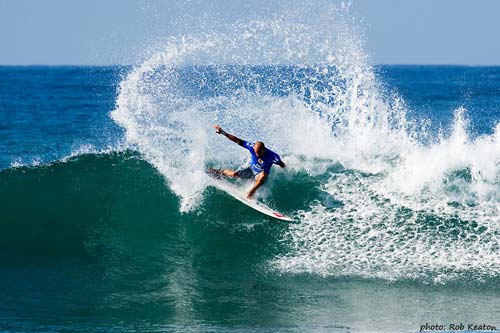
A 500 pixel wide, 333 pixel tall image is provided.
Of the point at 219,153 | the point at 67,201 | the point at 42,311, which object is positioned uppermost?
the point at 219,153

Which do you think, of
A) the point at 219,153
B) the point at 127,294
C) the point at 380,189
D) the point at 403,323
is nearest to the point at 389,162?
the point at 380,189

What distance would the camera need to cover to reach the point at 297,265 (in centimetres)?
1230

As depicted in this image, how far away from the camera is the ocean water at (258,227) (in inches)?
426

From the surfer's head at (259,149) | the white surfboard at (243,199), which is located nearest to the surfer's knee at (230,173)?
the white surfboard at (243,199)

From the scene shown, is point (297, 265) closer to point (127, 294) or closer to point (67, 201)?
point (127, 294)

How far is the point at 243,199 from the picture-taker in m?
14.0

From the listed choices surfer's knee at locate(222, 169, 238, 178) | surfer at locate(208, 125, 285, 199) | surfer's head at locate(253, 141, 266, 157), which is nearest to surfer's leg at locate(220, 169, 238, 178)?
surfer's knee at locate(222, 169, 238, 178)

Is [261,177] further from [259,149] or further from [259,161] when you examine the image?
[259,149]

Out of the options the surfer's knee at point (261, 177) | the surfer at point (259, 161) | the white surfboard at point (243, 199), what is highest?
the surfer at point (259, 161)

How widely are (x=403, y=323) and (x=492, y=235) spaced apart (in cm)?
369

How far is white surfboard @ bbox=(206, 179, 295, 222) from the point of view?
44.6 ft

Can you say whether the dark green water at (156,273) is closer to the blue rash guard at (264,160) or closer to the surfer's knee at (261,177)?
the surfer's knee at (261,177)

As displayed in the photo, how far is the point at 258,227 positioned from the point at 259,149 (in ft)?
4.95

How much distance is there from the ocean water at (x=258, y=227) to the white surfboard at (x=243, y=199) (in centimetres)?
15
